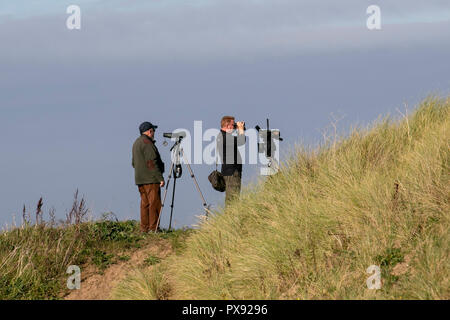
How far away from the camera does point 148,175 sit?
15.5 meters

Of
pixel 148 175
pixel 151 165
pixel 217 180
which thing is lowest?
pixel 217 180

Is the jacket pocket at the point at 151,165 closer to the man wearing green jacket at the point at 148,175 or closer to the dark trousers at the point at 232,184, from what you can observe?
the man wearing green jacket at the point at 148,175

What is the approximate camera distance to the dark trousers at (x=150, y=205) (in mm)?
15461

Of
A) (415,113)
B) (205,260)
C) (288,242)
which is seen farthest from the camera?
(415,113)

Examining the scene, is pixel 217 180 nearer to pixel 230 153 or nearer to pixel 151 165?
pixel 230 153

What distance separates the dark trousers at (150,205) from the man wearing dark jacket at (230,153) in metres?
1.95

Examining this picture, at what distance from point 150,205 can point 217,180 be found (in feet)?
6.56

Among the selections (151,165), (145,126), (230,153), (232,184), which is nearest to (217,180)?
(232,184)

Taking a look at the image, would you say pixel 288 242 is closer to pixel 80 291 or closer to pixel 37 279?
pixel 80 291

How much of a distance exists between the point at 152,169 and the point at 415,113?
7.10 m

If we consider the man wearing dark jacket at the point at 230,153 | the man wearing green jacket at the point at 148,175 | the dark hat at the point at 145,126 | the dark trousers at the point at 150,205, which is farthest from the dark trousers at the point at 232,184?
the dark hat at the point at 145,126

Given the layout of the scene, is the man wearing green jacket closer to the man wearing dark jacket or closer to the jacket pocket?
the jacket pocket

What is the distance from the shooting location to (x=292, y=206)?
1147 centimetres
